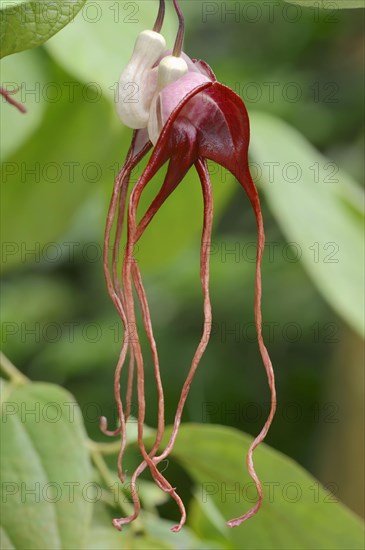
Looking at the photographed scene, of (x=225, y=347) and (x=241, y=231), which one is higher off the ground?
(x=241, y=231)

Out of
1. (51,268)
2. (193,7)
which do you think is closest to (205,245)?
(193,7)

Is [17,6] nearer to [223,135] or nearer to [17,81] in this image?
[223,135]

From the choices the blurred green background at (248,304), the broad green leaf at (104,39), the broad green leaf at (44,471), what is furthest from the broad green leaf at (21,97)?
the blurred green background at (248,304)

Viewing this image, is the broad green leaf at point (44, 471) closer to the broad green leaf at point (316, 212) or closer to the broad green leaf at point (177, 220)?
the broad green leaf at point (316, 212)

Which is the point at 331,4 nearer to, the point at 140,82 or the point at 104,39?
the point at 140,82

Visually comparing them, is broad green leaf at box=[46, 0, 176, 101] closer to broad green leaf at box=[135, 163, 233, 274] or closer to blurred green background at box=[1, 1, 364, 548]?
broad green leaf at box=[135, 163, 233, 274]

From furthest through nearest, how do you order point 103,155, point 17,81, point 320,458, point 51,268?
1. point 51,268
2. point 320,458
3. point 103,155
4. point 17,81
